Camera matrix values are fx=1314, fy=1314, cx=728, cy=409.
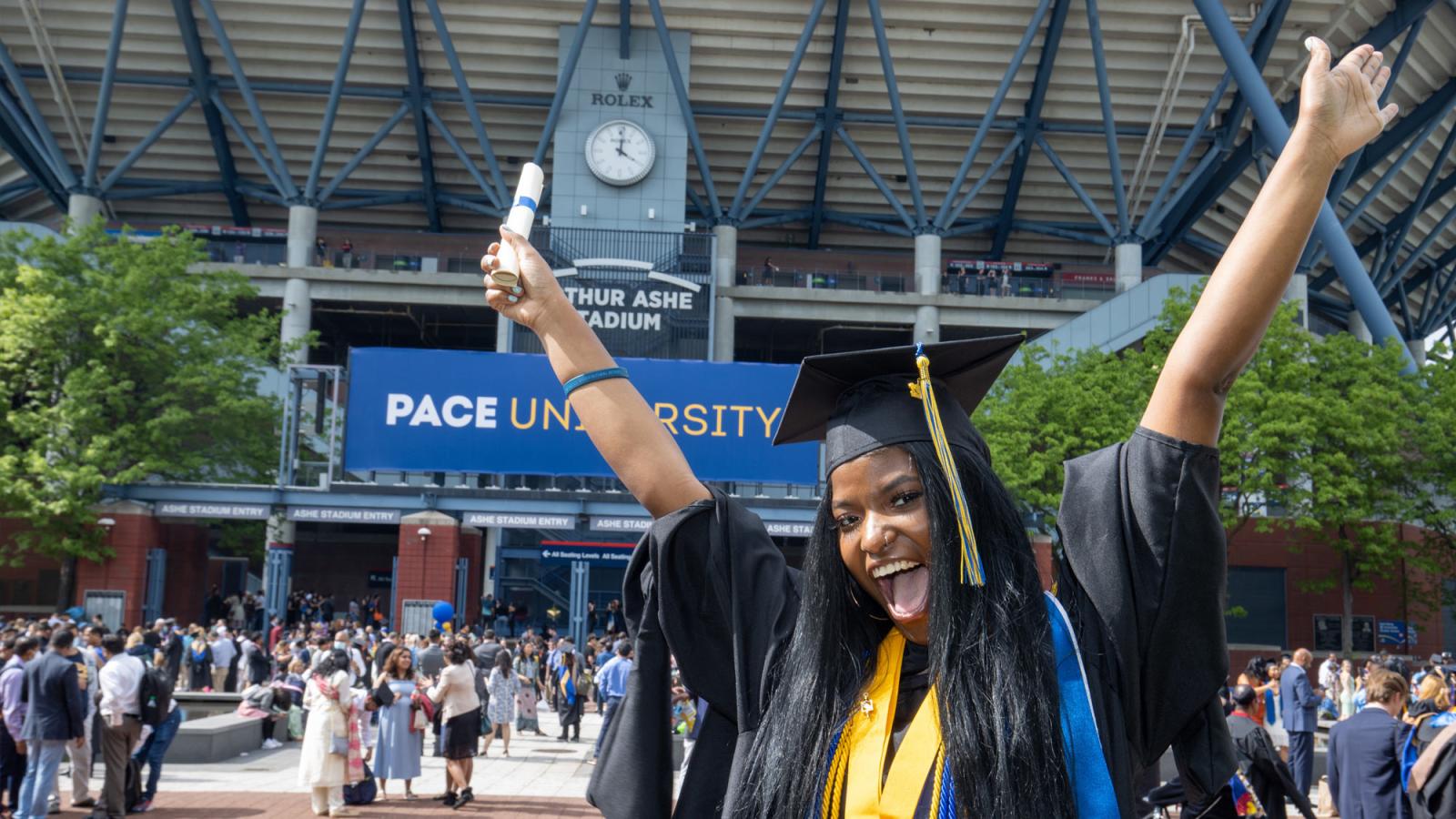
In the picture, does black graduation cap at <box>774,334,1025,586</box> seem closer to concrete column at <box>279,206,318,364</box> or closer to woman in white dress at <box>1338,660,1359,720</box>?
woman in white dress at <box>1338,660,1359,720</box>

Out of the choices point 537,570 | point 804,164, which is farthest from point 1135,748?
point 804,164

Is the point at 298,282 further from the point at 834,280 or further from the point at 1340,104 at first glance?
the point at 1340,104

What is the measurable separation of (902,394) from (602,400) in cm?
60

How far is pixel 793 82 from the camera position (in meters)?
40.1

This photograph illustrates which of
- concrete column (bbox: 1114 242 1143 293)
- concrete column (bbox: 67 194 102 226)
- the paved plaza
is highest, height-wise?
concrete column (bbox: 67 194 102 226)

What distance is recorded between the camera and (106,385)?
28.5 metres

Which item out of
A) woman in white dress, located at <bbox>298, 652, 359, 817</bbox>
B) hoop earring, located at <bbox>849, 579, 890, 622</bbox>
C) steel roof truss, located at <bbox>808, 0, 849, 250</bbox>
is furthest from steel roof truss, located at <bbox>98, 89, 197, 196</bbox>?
hoop earring, located at <bbox>849, 579, 890, 622</bbox>

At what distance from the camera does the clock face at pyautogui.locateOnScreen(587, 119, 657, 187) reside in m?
39.2

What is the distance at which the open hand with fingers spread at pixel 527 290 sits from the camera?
2.65 meters

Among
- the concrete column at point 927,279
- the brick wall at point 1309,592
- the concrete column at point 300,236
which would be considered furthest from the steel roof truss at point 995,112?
the concrete column at point 300,236

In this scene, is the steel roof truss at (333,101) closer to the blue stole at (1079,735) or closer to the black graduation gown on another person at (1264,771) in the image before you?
the black graduation gown on another person at (1264,771)

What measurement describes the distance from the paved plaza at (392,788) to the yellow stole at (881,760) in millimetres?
11061

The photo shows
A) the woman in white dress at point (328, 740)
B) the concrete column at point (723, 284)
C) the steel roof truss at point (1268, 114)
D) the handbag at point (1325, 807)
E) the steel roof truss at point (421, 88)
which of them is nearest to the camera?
the woman in white dress at point (328, 740)

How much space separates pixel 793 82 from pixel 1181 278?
13.1 m
